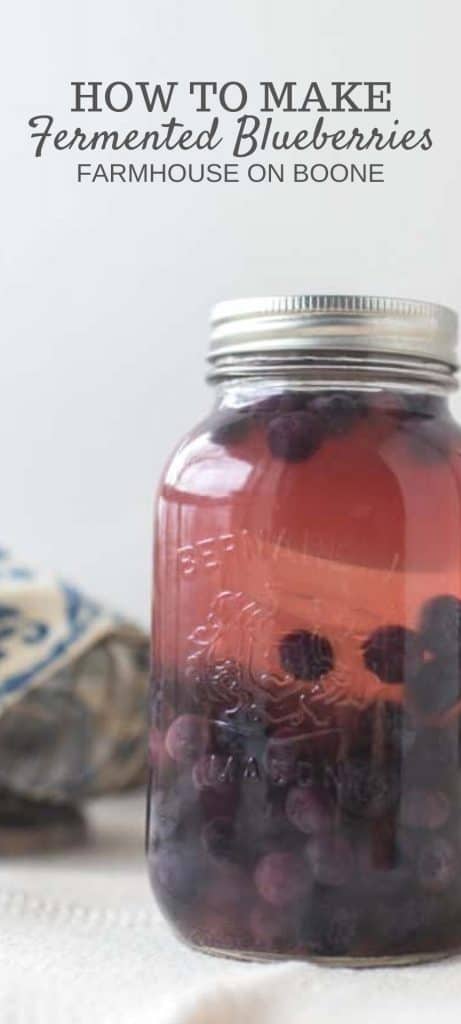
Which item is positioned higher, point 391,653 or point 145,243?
point 145,243

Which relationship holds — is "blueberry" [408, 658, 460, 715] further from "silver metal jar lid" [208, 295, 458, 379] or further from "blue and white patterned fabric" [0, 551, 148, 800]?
"blue and white patterned fabric" [0, 551, 148, 800]

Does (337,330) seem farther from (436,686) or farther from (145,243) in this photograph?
(145,243)

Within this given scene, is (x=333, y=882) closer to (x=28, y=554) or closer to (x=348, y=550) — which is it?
(x=348, y=550)

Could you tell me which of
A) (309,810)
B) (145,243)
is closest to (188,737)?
(309,810)

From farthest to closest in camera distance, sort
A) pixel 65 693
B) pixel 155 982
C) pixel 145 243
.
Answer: pixel 145 243, pixel 65 693, pixel 155 982

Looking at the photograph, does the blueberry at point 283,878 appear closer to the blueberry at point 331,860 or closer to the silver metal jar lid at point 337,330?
the blueberry at point 331,860

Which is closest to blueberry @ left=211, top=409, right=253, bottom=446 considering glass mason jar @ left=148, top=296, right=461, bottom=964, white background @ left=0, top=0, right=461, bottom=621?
glass mason jar @ left=148, top=296, right=461, bottom=964

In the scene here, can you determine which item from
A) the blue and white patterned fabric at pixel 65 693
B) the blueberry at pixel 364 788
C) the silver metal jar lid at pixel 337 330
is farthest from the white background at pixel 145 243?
the blueberry at pixel 364 788
